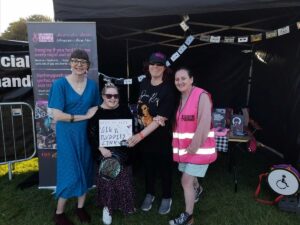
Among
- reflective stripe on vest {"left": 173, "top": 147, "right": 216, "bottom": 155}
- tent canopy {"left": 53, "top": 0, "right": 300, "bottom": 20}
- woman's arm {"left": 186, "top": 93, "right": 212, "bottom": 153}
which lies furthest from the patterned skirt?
tent canopy {"left": 53, "top": 0, "right": 300, "bottom": 20}

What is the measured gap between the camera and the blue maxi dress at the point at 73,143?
8.38 ft

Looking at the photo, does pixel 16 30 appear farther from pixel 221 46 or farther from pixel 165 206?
pixel 165 206

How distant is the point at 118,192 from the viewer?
9.10 ft

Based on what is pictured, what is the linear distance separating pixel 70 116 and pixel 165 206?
1.41m

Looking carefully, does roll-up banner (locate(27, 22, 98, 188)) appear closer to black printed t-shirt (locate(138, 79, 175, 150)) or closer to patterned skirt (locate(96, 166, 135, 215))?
black printed t-shirt (locate(138, 79, 175, 150))

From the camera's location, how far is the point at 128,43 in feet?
17.4

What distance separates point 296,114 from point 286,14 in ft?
4.23

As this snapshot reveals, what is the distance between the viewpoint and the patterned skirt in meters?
2.74

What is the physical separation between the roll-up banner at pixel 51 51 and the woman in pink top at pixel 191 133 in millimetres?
1169

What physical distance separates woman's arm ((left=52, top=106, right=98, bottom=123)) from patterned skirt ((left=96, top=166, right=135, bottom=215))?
0.63 metres

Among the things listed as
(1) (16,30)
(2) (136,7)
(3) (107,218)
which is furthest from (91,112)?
(1) (16,30)

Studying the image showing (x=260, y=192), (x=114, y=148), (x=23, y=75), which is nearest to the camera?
(x=114, y=148)

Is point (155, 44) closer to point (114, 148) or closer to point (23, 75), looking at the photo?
point (23, 75)

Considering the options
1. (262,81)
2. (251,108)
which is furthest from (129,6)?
(251,108)
